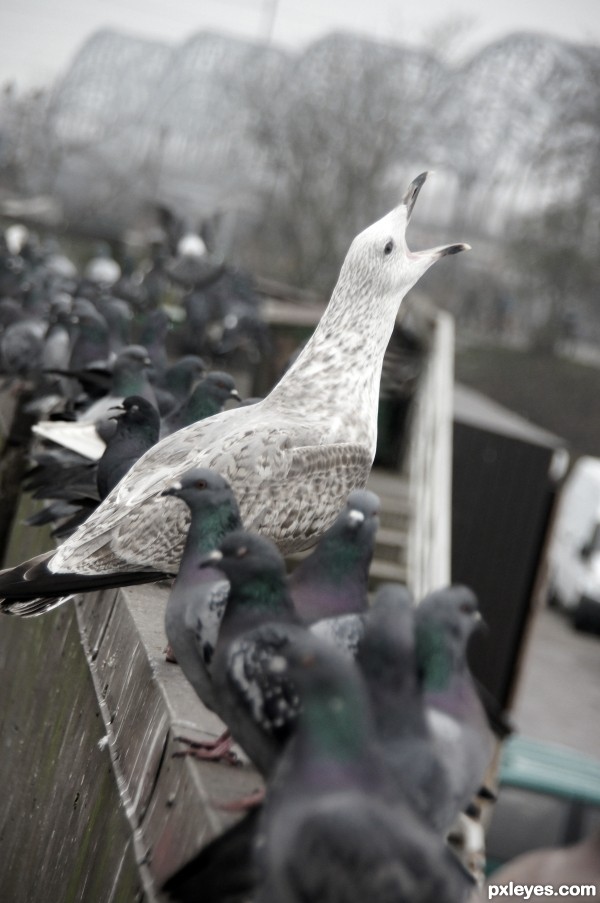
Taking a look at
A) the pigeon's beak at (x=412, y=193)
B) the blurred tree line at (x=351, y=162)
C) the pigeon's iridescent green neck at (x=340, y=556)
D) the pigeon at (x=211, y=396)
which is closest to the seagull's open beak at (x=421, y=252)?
the pigeon's beak at (x=412, y=193)

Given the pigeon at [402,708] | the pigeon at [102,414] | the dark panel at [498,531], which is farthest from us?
the dark panel at [498,531]

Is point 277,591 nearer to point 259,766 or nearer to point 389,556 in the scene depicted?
point 259,766

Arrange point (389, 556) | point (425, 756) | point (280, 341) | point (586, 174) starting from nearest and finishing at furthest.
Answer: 1. point (425, 756)
2. point (389, 556)
3. point (280, 341)
4. point (586, 174)

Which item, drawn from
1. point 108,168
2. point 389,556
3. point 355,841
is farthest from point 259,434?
point 108,168

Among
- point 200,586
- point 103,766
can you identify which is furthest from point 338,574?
point 103,766

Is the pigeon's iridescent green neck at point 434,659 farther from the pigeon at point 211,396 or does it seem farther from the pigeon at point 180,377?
the pigeon at point 180,377

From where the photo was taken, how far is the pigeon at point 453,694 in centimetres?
295

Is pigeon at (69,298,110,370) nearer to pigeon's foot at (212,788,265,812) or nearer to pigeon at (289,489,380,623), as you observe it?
pigeon at (289,489,380,623)

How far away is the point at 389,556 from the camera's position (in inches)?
566

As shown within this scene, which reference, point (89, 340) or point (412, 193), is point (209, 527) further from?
point (89, 340)

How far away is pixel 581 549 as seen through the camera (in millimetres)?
27266

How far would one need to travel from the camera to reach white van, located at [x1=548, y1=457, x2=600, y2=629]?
26.7 meters

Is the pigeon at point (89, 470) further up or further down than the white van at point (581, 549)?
further up

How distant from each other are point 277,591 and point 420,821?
83 cm
